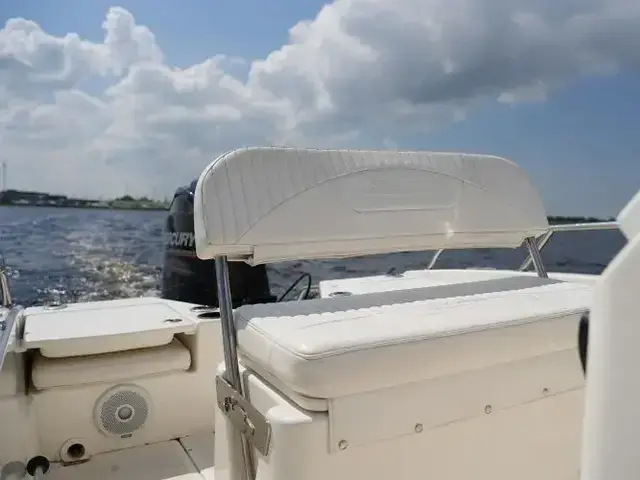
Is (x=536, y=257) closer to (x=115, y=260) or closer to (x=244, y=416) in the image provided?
(x=244, y=416)

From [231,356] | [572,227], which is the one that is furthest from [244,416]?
[572,227]

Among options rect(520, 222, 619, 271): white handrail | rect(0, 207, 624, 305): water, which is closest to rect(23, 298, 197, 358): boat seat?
rect(520, 222, 619, 271): white handrail

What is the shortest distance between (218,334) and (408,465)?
929mm

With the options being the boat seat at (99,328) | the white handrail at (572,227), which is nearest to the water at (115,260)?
the white handrail at (572,227)

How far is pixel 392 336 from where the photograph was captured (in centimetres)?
105

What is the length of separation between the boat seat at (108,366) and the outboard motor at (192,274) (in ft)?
1.47

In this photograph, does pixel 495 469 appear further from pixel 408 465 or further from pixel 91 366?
pixel 91 366

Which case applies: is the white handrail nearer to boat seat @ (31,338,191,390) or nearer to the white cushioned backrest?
the white cushioned backrest

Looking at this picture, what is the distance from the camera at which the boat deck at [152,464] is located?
64.2 inches

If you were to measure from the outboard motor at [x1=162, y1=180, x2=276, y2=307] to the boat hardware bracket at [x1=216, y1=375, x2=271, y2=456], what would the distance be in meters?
1.01

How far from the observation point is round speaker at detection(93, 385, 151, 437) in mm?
1743

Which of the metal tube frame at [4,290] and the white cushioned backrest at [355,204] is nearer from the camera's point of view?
the white cushioned backrest at [355,204]

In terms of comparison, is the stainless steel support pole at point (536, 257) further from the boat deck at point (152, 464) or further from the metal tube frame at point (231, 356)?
the boat deck at point (152, 464)

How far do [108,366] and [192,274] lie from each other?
66 centimetres
